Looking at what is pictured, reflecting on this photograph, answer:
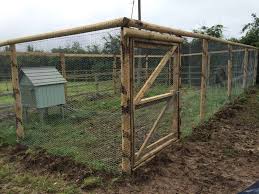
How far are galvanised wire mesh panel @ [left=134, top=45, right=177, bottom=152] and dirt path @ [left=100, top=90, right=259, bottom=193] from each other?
477 mm

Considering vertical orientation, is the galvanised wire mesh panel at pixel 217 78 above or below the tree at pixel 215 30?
below

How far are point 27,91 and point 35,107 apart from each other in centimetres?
39

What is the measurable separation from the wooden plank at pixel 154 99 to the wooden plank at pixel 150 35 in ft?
2.76

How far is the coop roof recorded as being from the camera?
566cm

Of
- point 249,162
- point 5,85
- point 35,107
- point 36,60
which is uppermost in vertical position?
point 36,60

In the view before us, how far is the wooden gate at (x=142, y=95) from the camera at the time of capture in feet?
11.6

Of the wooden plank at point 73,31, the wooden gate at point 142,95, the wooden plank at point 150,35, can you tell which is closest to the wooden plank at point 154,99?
the wooden gate at point 142,95

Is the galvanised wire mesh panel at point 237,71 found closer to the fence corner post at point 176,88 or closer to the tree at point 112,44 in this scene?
the fence corner post at point 176,88

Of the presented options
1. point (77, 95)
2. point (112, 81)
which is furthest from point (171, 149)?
point (77, 95)

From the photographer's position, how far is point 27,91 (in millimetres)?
5785

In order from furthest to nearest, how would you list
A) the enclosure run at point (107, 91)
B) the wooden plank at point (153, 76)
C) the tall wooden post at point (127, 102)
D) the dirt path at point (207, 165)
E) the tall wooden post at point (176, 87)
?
1. the tall wooden post at point (176, 87)
2. the wooden plank at point (153, 76)
3. the enclosure run at point (107, 91)
4. the dirt path at point (207, 165)
5. the tall wooden post at point (127, 102)

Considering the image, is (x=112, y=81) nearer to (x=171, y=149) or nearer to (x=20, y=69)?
(x=171, y=149)

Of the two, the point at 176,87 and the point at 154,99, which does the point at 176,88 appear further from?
the point at 154,99

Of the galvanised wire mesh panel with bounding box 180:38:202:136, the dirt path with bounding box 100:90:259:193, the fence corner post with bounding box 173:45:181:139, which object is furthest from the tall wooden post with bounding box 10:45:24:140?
the galvanised wire mesh panel with bounding box 180:38:202:136
